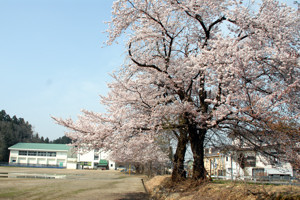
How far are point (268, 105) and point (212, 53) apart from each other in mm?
2516

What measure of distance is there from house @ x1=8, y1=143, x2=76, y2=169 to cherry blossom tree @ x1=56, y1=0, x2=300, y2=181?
83338 millimetres

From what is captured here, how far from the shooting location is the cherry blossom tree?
836 centimetres

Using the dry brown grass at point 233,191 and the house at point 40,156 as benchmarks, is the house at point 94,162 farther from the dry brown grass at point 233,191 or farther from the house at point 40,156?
the dry brown grass at point 233,191

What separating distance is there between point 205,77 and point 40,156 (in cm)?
9323

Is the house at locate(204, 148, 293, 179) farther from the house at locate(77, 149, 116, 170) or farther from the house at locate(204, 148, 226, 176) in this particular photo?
the house at locate(77, 149, 116, 170)

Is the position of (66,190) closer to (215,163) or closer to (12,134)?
(215,163)

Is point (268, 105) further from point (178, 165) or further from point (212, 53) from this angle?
point (178, 165)

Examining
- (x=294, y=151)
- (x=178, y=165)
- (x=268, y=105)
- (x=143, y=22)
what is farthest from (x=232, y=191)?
(x=143, y=22)

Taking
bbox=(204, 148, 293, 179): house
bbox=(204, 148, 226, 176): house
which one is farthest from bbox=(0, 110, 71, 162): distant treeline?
bbox=(204, 148, 293, 179): house

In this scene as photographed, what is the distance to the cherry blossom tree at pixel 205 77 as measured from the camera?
836 centimetres

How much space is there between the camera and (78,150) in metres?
11.8

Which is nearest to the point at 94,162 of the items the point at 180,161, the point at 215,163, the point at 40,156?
the point at 40,156

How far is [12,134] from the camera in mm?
98000

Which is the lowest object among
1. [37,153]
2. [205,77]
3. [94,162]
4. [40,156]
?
[94,162]
